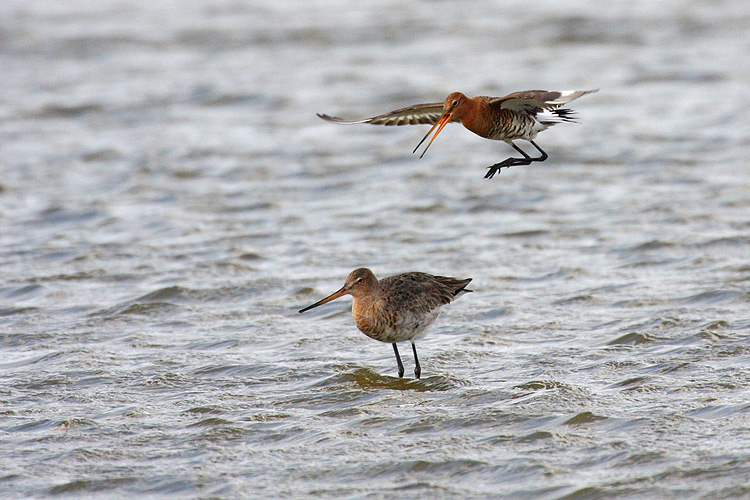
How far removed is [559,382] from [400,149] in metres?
7.17

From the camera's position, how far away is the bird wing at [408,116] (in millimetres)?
6602

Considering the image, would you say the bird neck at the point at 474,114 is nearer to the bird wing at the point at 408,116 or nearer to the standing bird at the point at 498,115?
the standing bird at the point at 498,115

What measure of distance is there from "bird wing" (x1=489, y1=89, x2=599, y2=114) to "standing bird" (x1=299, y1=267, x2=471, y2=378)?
56.4 inches

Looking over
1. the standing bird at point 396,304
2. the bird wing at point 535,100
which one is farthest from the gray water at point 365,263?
the bird wing at point 535,100

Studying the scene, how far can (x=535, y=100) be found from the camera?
610cm

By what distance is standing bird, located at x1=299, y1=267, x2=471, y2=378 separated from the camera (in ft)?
22.8

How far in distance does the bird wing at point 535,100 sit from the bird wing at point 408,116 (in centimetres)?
A: 43

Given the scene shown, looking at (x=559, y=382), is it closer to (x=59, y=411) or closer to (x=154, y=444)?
(x=154, y=444)

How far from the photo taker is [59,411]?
6344 millimetres

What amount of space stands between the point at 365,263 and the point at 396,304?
2378 millimetres

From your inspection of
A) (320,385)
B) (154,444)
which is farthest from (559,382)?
(154,444)

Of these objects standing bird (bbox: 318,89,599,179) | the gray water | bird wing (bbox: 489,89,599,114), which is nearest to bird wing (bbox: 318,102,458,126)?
standing bird (bbox: 318,89,599,179)

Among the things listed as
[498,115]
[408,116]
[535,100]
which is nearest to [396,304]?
[408,116]

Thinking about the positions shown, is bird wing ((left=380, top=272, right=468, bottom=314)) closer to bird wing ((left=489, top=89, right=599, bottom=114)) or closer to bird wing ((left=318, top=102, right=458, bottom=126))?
bird wing ((left=318, top=102, right=458, bottom=126))
